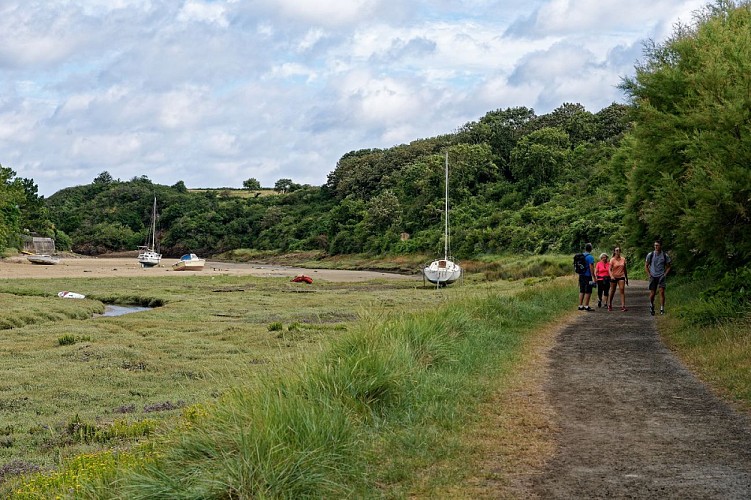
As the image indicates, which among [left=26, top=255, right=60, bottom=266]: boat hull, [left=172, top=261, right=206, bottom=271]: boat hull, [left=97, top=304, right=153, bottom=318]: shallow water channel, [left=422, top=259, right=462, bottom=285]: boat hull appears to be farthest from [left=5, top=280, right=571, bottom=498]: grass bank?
[left=26, top=255, right=60, bottom=266]: boat hull

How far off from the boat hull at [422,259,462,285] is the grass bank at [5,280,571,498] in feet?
130

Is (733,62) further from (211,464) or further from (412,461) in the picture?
(211,464)

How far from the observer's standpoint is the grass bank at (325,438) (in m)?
6.21

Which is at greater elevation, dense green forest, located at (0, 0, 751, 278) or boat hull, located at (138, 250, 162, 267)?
dense green forest, located at (0, 0, 751, 278)

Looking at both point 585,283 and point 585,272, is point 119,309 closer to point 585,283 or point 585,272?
point 585,283

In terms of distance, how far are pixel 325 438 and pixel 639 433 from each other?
10.7 feet

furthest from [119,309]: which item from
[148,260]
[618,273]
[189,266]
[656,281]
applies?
[148,260]

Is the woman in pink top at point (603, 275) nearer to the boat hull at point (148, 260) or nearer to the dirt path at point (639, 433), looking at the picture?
the dirt path at point (639, 433)

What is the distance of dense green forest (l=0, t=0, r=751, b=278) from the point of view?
18094mm

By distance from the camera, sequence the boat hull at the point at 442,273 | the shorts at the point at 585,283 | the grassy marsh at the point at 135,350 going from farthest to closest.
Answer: the boat hull at the point at 442,273, the shorts at the point at 585,283, the grassy marsh at the point at 135,350

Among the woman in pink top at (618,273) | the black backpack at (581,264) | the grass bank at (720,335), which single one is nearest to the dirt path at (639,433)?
the grass bank at (720,335)

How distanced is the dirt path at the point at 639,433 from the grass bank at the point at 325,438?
96cm

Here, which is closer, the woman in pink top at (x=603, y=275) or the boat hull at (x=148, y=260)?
the woman in pink top at (x=603, y=275)

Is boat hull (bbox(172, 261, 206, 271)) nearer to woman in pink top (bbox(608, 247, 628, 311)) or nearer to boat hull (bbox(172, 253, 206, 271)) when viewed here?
boat hull (bbox(172, 253, 206, 271))
